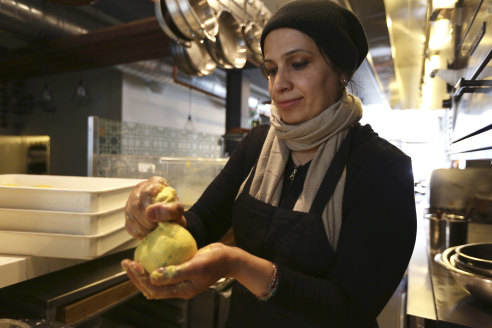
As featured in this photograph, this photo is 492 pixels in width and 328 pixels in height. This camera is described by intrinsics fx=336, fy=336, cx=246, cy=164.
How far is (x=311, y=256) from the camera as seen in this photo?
2.99 ft

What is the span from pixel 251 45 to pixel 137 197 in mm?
2558

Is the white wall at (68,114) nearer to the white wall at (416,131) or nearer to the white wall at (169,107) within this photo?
the white wall at (169,107)

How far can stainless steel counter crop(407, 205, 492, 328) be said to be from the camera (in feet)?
3.89

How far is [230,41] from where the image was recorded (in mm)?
3061

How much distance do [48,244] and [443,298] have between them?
1.61 m

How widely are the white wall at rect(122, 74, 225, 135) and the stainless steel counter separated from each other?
19.7 ft

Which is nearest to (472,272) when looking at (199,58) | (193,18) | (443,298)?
(443,298)

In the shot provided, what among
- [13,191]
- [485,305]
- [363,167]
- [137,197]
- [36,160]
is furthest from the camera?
[36,160]

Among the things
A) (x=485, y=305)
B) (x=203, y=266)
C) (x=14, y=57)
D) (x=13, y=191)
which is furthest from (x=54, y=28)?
(x=485, y=305)

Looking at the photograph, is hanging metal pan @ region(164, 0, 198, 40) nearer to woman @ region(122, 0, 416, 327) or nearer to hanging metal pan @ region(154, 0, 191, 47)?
hanging metal pan @ region(154, 0, 191, 47)

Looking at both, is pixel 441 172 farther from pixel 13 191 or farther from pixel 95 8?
pixel 95 8

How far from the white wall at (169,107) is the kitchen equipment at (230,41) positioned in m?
4.09

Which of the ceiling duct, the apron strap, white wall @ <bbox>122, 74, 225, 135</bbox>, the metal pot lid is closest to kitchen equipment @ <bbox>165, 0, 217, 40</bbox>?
the metal pot lid

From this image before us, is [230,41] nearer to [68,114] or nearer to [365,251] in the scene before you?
[365,251]
